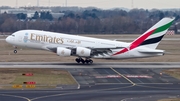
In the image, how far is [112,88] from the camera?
5797 cm

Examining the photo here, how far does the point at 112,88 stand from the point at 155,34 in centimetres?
2234

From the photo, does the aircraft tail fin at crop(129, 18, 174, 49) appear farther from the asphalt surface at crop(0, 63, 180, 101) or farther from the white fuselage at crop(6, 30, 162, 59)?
the asphalt surface at crop(0, 63, 180, 101)

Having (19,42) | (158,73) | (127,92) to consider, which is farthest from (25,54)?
(127,92)

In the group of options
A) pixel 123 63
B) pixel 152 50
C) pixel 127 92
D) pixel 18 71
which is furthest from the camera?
pixel 123 63

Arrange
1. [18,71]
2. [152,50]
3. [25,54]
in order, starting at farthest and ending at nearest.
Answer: [25,54] → [152,50] → [18,71]

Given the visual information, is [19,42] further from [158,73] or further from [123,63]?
[158,73]

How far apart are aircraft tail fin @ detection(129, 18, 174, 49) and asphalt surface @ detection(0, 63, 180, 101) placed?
19.7 ft

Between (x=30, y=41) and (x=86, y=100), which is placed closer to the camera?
(x=86, y=100)

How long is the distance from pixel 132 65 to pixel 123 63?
3503 millimetres

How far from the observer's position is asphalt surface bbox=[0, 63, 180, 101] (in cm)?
5141

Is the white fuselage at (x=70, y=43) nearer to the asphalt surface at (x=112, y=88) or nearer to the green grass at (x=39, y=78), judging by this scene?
the asphalt surface at (x=112, y=88)

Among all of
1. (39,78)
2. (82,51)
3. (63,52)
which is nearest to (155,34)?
(82,51)

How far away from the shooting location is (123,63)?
275ft

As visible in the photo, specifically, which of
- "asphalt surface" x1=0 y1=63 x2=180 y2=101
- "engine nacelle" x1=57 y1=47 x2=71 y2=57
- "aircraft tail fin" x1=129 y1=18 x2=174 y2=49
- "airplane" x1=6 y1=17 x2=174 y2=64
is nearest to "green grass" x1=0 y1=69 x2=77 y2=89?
"asphalt surface" x1=0 y1=63 x2=180 y2=101
